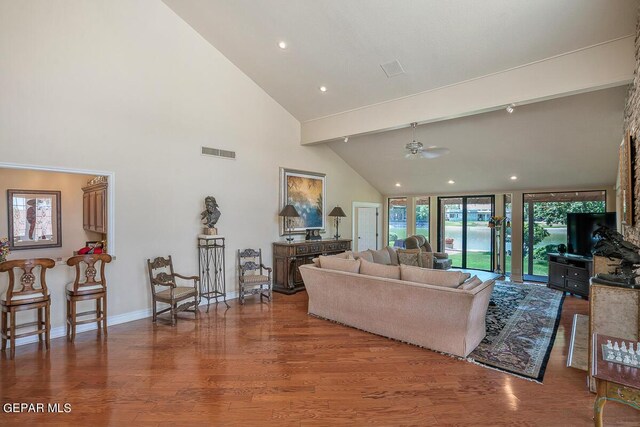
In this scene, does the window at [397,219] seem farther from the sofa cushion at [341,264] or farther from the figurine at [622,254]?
the figurine at [622,254]

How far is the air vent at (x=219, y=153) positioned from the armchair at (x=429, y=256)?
401cm

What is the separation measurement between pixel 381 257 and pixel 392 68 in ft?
10.9

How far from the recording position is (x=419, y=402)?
2656mm

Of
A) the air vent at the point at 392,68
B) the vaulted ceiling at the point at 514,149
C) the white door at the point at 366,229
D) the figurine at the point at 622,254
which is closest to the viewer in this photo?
the figurine at the point at 622,254

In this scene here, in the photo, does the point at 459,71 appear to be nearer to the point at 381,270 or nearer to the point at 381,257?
the point at 381,270

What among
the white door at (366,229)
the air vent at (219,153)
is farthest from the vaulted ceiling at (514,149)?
the air vent at (219,153)

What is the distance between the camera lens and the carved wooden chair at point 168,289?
4.55 metres

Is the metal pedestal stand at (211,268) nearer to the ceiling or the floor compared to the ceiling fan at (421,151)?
nearer to the floor

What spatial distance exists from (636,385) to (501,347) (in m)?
2.15

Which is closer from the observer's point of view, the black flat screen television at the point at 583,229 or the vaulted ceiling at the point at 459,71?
the vaulted ceiling at the point at 459,71

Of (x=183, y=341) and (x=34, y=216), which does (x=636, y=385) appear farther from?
(x=34, y=216)

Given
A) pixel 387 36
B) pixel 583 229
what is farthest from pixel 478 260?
pixel 387 36

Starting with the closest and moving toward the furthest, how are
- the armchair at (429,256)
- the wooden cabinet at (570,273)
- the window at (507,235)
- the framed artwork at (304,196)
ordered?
Answer: the armchair at (429,256) < the wooden cabinet at (570,273) < the framed artwork at (304,196) < the window at (507,235)

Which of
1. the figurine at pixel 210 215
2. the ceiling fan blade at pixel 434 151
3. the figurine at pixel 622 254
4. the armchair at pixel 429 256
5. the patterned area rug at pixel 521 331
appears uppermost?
the ceiling fan blade at pixel 434 151
